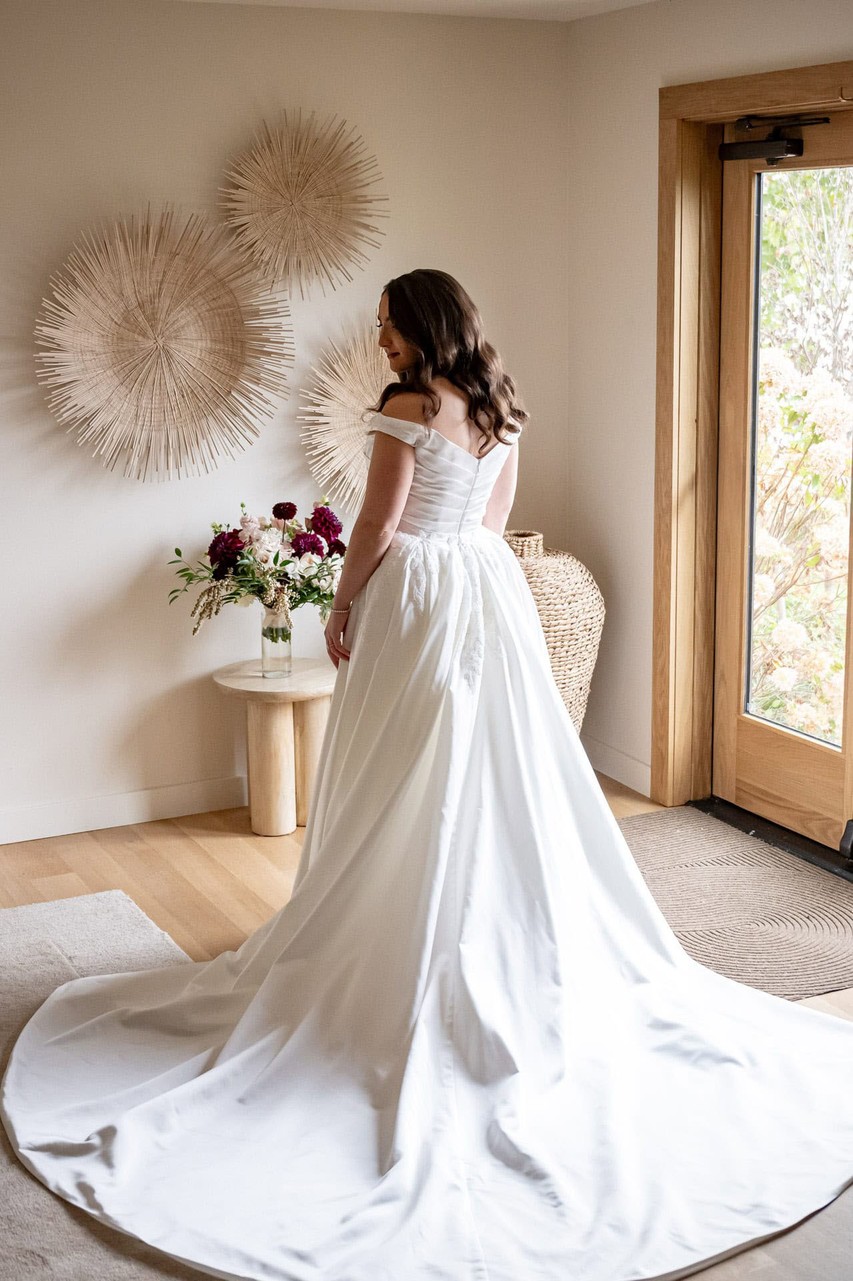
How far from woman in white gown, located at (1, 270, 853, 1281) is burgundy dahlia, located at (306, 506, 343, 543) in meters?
1.02

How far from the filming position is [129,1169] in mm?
2256

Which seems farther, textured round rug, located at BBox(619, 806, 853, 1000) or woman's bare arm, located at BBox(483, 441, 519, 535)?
textured round rug, located at BBox(619, 806, 853, 1000)

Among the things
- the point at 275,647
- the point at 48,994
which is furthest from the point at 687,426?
the point at 48,994

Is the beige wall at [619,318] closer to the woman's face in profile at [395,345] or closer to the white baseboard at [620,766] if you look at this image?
the white baseboard at [620,766]

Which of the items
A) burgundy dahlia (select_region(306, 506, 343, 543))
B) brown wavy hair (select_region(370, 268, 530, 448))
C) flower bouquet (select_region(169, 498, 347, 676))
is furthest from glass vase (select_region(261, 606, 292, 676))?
brown wavy hair (select_region(370, 268, 530, 448))

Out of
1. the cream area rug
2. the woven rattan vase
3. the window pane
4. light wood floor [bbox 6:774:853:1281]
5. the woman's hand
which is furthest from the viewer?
the woven rattan vase

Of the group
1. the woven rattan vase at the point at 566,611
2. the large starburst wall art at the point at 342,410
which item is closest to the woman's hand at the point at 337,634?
the woven rattan vase at the point at 566,611

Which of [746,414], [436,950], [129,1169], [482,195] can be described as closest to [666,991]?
[436,950]

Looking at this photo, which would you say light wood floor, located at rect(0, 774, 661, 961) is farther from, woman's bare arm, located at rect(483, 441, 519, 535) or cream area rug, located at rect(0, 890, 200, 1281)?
woman's bare arm, located at rect(483, 441, 519, 535)

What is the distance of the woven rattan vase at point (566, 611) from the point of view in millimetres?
4055

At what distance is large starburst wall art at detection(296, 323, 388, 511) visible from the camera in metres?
4.10

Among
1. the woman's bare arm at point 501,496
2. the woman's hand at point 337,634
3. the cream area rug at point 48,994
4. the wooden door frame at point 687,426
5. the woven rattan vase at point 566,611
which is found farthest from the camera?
the woven rattan vase at point 566,611

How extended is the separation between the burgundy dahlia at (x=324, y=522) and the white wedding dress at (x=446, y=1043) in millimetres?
1102

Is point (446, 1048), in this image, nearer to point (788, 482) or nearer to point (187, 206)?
point (788, 482)
